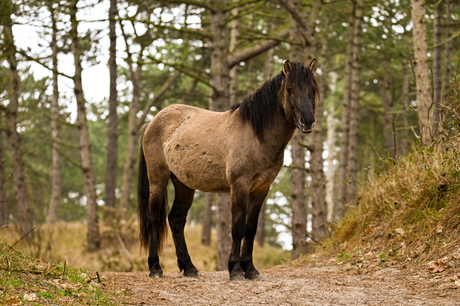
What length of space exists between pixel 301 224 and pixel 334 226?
6.78ft

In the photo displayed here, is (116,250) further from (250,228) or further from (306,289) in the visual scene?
(306,289)

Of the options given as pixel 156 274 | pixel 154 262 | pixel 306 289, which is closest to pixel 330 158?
pixel 154 262

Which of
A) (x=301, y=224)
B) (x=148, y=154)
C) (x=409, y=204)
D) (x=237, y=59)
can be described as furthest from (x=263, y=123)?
(x=237, y=59)

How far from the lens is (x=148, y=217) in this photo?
24.3 feet

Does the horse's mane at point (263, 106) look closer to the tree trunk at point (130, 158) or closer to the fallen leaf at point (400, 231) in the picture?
the fallen leaf at point (400, 231)

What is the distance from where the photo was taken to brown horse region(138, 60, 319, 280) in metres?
6.10

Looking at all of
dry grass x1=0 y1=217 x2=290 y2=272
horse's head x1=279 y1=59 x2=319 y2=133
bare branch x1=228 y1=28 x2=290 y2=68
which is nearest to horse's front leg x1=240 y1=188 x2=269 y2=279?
horse's head x1=279 y1=59 x2=319 y2=133

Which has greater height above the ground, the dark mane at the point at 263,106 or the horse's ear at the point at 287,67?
the horse's ear at the point at 287,67

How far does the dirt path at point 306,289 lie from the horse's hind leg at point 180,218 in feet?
2.26

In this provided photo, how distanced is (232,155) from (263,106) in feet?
2.42

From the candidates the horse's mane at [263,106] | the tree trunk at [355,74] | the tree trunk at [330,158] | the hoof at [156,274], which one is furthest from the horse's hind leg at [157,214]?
the tree trunk at [330,158]

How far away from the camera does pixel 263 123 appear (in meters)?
6.30

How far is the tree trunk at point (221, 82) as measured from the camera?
40.3 feet

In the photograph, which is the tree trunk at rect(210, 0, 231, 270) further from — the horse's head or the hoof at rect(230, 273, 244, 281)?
the horse's head
